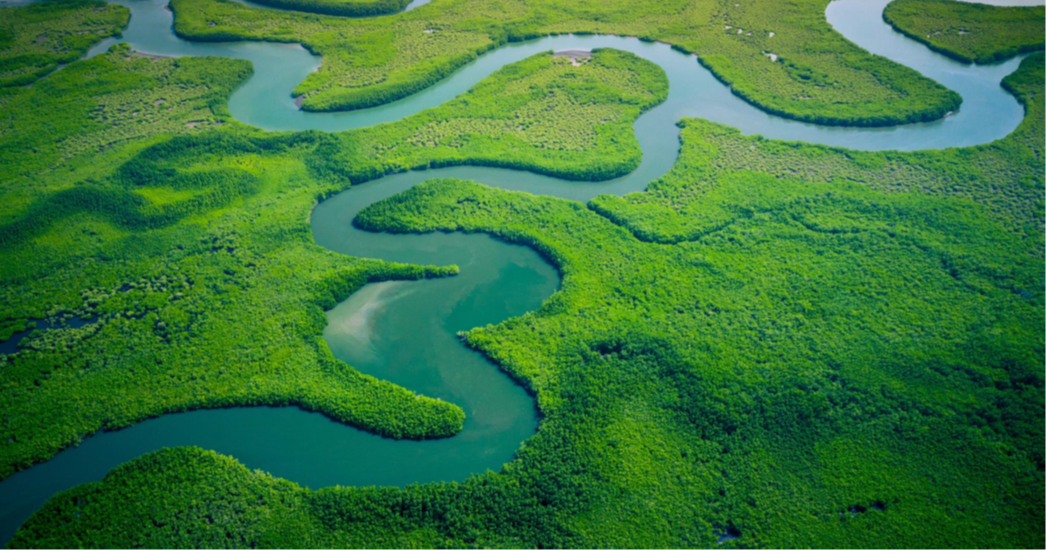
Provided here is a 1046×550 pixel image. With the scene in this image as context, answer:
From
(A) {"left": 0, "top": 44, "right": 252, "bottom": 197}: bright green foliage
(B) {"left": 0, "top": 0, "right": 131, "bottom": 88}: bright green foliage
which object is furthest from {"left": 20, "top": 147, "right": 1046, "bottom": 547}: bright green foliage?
(B) {"left": 0, "top": 0, "right": 131, "bottom": 88}: bright green foliage

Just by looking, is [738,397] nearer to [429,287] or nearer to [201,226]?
[429,287]

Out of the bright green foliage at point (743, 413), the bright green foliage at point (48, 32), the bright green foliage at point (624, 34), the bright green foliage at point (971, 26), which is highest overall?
the bright green foliage at point (971, 26)

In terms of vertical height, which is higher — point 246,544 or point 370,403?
point 370,403

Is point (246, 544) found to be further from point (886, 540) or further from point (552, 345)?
point (886, 540)

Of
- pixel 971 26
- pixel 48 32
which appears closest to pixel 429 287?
pixel 48 32

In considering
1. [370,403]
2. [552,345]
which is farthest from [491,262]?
[370,403]

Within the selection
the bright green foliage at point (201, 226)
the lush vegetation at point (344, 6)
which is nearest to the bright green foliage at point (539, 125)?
the bright green foliage at point (201, 226)

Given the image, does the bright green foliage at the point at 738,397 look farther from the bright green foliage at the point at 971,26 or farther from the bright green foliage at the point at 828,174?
the bright green foliage at the point at 971,26

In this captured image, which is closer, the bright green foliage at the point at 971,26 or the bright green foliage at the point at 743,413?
the bright green foliage at the point at 743,413
